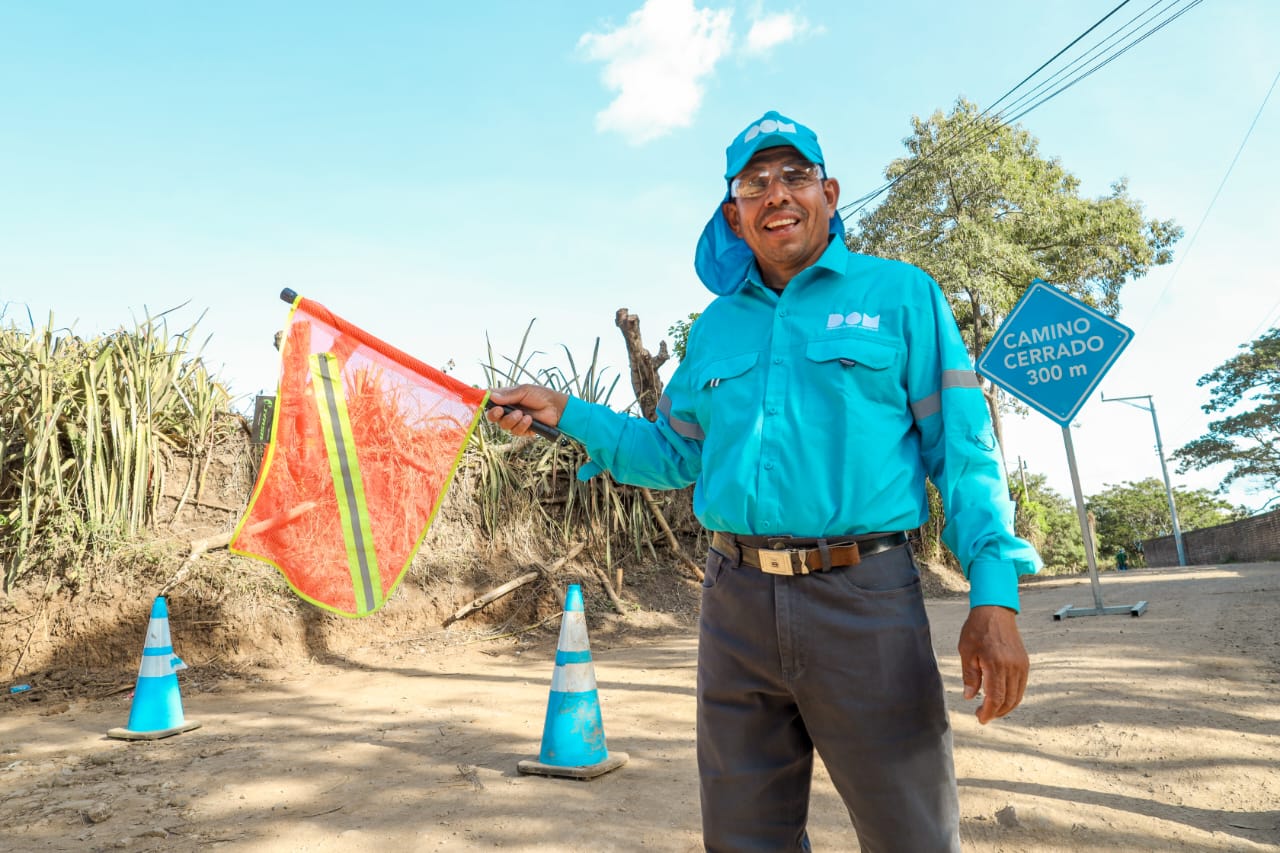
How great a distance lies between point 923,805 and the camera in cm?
164

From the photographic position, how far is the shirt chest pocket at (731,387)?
191 centimetres

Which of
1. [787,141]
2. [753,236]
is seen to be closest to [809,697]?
[753,236]

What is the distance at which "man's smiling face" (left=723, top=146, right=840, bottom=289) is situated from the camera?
6.47ft

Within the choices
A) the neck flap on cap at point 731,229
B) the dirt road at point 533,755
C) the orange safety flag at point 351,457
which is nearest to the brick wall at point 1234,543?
the dirt road at point 533,755

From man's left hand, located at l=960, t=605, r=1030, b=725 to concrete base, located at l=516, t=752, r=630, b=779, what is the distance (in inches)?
84.9

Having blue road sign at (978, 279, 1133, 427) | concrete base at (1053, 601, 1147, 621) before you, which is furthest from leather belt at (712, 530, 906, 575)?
blue road sign at (978, 279, 1133, 427)

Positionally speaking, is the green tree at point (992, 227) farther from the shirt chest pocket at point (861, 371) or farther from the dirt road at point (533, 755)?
the shirt chest pocket at point (861, 371)

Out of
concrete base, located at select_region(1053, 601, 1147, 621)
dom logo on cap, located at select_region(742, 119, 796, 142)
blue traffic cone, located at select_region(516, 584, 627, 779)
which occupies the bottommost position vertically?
blue traffic cone, located at select_region(516, 584, 627, 779)

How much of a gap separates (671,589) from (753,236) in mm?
6677

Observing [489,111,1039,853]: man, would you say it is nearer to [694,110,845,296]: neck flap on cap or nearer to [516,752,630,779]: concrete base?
[694,110,845,296]: neck flap on cap

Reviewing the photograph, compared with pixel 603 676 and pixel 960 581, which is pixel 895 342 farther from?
pixel 960 581

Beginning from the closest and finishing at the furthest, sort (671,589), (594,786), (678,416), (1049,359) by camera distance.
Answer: (678,416) < (594,786) < (1049,359) < (671,589)

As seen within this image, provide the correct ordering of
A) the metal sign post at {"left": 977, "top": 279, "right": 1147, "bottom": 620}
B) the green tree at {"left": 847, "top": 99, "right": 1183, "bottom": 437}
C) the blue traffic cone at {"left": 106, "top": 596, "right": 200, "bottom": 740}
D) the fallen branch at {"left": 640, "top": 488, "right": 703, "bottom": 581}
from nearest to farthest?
the blue traffic cone at {"left": 106, "top": 596, "right": 200, "bottom": 740} → the metal sign post at {"left": 977, "top": 279, "right": 1147, "bottom": 620} → the fallen branch at {"left": 640, "top": 488, "right": 703, "bottom": 581} → the green tree at {"left": 847, "top": 99, "right": 1183, "bottom": 437}

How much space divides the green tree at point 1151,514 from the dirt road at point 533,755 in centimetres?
5210
